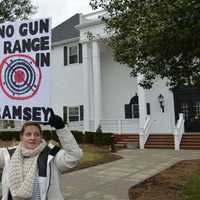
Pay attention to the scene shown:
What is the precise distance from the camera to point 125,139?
20719 mm

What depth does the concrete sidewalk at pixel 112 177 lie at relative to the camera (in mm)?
7848

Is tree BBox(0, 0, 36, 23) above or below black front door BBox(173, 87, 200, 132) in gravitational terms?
above

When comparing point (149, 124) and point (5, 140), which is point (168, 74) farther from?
point (5, 140)

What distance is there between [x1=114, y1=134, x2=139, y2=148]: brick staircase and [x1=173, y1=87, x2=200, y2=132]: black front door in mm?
3160

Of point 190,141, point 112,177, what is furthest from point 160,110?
point 112,177

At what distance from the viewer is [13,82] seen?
3641 millimetres

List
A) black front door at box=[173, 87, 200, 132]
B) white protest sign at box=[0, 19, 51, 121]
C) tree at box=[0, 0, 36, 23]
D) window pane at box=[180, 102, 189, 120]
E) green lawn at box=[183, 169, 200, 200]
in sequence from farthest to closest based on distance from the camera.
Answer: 1. window pane at box=[180, 102, 189, 120]
2. black front door at box=[173, 87, 200, 132]
3. tree at box=[0, 0, 36, 23]
4. green lawn at box=[183, 169, 200, 200]
5. white protest sign at box=[0, 19, 51, 121]

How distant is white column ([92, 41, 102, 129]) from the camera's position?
22.0 meters

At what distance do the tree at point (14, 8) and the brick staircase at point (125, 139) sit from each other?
872cm

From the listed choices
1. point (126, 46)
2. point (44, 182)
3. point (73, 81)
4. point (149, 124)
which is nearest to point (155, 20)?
point (126, 46)

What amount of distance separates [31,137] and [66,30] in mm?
24753

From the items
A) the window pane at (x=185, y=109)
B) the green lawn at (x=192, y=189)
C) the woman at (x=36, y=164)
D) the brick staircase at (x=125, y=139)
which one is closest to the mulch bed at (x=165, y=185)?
the green lawn at (x=192, y=189)

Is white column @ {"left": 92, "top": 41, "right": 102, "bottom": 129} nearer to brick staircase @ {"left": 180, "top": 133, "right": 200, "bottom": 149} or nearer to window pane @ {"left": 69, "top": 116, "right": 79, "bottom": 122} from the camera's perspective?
window pane @ {"left": 69, "top": 116, "right": 79, "bottom": 122}

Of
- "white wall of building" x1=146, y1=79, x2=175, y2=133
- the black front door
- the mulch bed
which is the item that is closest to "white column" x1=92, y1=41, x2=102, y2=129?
"white wall of building" x1=146, y1=79, x2=175, y2=133
